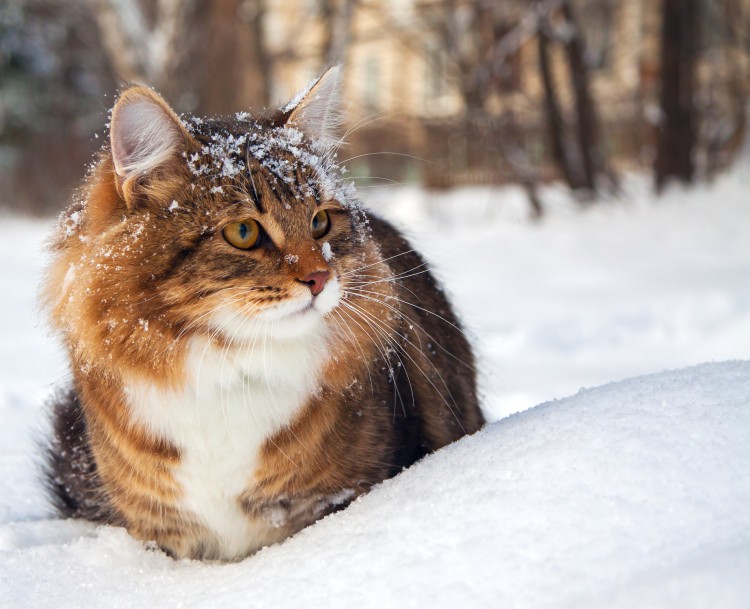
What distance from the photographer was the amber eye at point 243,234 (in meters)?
1.73

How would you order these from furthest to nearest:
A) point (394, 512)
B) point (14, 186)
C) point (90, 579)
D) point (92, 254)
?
point (14, 186) → point (92, 254) → point (90, 579) → point (394, 512)

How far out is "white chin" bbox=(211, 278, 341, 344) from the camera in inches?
65.3

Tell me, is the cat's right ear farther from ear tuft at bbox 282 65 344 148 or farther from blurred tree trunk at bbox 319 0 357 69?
blurred tree trunk at bbox 319 0 357 69

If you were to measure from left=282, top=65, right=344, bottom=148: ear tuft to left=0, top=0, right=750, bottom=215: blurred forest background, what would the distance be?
4.26m

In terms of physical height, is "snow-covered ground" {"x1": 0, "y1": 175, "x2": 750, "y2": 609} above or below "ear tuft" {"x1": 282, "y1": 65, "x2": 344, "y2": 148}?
below

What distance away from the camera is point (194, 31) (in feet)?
37.4

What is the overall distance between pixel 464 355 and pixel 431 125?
8307 mm

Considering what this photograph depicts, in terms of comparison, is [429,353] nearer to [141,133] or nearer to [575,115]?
[141,133]

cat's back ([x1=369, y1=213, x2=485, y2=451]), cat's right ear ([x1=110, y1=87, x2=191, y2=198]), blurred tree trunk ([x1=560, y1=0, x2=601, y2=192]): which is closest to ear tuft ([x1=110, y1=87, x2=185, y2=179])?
cat's right ear ([x1=110, y1=87, x2=191, y2=198])

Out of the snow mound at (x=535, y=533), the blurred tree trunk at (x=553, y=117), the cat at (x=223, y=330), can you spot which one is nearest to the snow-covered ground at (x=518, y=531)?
the snow mound at (x=535, y=533)

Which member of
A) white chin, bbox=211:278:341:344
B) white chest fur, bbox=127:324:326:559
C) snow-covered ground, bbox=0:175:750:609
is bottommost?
snow-covered ground, bbox=0:175:750:609

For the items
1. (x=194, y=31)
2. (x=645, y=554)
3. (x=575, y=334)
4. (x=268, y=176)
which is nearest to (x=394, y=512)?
(x=645, y=554)

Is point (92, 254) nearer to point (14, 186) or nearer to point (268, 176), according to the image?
point (268, 176)

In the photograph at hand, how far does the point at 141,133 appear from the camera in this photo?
1.78 metres
